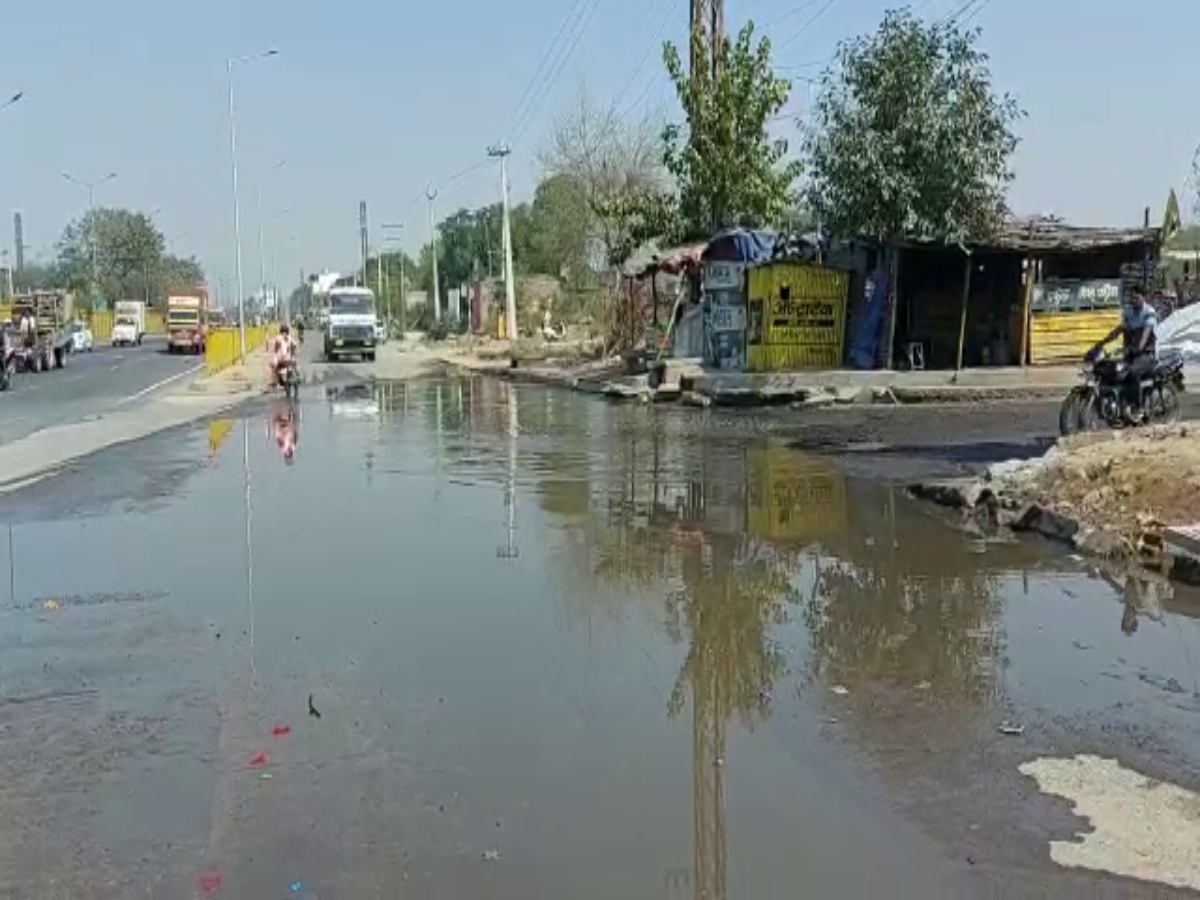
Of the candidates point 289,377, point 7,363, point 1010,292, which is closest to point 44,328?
point 7,363

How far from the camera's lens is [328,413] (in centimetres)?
2831

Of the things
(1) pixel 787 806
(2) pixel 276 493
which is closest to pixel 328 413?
(2) pixel 276 493

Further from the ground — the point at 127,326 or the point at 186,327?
the point at 186,327

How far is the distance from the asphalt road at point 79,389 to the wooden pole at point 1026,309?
20.2 meters

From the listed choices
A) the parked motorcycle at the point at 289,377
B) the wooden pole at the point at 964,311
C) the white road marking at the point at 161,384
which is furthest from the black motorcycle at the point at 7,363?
the wooden pole at the point at 964,311

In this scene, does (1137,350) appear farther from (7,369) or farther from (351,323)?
A: (351,323)

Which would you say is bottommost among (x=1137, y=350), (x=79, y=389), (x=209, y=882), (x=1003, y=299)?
(x=79, y=389)

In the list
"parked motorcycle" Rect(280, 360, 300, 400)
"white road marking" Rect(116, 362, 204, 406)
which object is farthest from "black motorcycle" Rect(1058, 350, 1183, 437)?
"white road marking" Rect(116, 362, 204, 406)

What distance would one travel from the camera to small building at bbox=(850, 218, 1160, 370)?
28.3 meters

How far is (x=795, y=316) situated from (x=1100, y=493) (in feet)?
61.5

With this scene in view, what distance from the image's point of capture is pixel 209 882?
15.0 ft

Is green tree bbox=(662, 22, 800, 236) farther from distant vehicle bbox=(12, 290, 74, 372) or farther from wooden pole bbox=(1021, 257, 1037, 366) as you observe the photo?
distant vehicle bbox=(12, 290, 74, 372)

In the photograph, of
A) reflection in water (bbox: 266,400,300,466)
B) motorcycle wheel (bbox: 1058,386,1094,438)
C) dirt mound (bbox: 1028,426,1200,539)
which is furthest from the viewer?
reflection in water (bbox: 266,400,300,466)

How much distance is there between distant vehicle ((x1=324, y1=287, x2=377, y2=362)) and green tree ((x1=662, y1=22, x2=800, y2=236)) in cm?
2776
